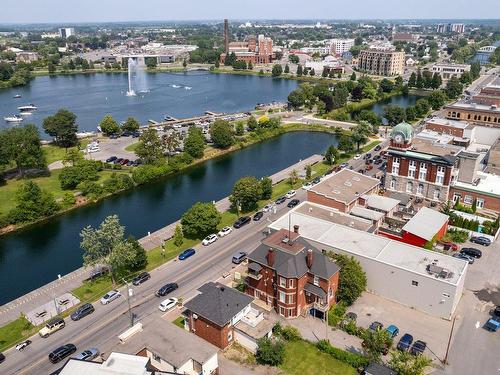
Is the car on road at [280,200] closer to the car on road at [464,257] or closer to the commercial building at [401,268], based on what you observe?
the commercial building at [401,268]

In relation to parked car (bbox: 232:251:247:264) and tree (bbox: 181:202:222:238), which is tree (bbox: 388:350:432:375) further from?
tree (bbox: 181:202:222:238)

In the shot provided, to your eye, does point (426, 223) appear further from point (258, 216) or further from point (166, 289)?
point (166, 289)

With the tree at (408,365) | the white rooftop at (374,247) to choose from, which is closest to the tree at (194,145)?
the white rooftop at (374,247)

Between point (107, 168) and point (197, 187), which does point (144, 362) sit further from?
point (107, 168)

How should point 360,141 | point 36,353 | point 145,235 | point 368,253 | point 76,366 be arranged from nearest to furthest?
point 76,366 → point 36,353 → point 368,253 → point 145,235 → point 360,141

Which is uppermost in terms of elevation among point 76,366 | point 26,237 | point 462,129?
point 462,129

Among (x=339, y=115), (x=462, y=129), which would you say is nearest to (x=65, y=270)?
(x=462, y=129)

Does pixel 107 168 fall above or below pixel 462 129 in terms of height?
below

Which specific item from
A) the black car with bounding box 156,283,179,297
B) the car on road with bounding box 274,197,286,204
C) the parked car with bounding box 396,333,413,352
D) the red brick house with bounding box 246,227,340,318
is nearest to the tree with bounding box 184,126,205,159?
the car on road with bounding box 274,197,286,204
